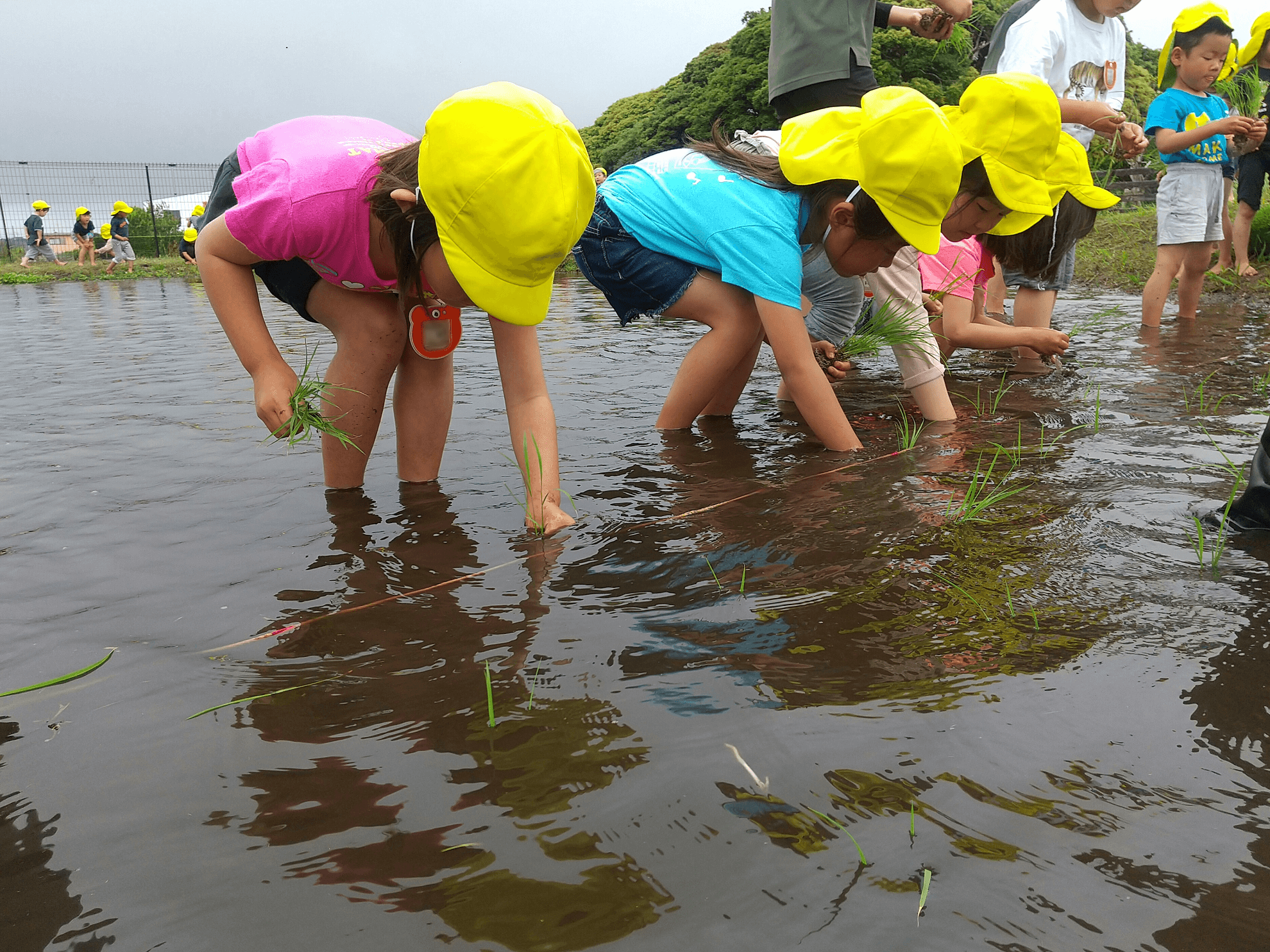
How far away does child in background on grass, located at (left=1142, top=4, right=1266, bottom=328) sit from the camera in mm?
4742

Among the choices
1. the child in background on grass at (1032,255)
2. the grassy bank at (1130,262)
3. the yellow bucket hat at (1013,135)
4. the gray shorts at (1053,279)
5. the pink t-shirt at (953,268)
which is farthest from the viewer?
the grassy bank at (1130,262)

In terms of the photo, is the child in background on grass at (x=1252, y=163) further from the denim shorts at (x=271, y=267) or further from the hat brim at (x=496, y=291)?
the denim shorts at (x=271, y=267)

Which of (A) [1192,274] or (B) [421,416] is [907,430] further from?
(A) [1192,274]

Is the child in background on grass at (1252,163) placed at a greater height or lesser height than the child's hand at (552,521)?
greater

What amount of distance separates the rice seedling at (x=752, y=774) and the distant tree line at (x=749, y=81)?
1148 centimetres

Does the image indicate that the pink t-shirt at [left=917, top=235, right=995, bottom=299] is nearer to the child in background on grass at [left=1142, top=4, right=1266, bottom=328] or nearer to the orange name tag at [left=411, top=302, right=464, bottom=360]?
the child in background on grass at [left=1142, top=4, right=1266, bottom=328]

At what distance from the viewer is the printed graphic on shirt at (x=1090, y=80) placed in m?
4.12

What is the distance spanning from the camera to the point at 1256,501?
1.85m

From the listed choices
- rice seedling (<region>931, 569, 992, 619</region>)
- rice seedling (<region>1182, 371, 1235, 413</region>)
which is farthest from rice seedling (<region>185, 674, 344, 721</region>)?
rice seedling (<region>1182, 371, 1235, 413</region>)

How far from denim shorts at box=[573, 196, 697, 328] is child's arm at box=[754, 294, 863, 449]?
1.38ft

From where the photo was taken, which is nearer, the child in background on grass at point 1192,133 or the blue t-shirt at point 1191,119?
the child in background on grass at point 1192,133

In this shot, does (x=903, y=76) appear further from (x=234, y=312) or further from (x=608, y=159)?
(x=234, y=312)

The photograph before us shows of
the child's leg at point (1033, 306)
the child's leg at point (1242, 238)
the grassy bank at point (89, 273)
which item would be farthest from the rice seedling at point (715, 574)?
the grassy bank at point (89, 273)

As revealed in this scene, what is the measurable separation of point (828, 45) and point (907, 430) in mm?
1635
